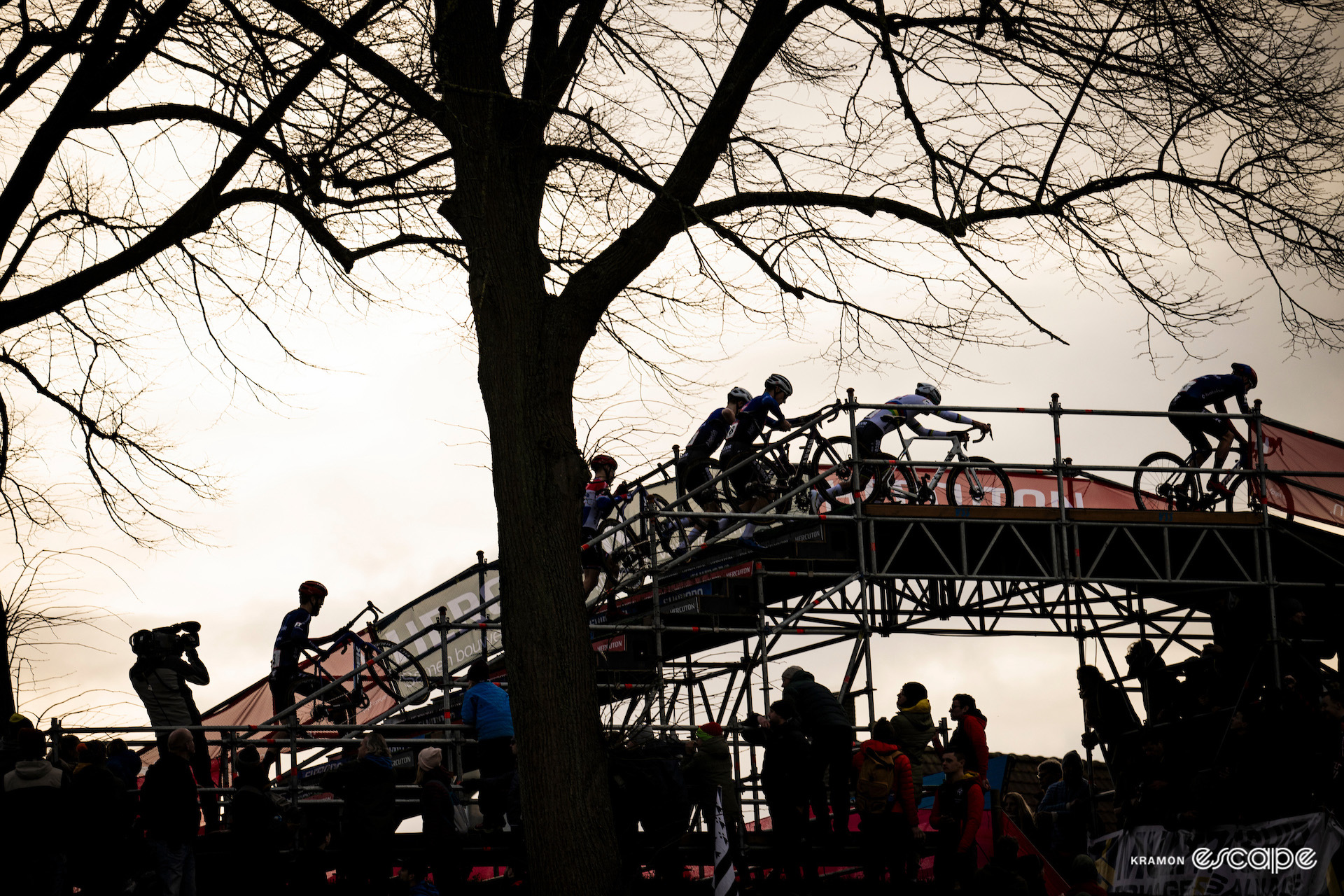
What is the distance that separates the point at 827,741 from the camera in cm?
1275

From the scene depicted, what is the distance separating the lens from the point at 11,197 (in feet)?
32.5

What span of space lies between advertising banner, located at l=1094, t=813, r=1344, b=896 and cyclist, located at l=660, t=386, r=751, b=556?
5.71 meters

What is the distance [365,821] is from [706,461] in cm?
629

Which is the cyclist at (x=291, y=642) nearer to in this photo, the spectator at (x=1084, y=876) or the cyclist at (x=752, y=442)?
the cyclist at (x=752, y=442)

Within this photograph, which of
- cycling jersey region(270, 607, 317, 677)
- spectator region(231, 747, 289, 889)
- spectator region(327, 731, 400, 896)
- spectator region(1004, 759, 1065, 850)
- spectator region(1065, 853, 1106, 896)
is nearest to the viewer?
spectator region(1065, 853, 1106, 896)

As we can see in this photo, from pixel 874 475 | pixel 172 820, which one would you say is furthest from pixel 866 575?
pixel 172 820

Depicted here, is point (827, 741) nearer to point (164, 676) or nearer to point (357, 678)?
point (164, 676)

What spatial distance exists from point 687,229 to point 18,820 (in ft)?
20.0

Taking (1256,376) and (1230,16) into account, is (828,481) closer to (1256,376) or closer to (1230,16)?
(1256,376)

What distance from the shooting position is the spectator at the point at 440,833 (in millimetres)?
11789

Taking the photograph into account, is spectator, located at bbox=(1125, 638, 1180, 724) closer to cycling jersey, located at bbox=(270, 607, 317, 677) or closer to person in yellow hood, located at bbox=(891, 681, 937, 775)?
person in yellow hood, located at bbox=(891, 681, 937, 775)

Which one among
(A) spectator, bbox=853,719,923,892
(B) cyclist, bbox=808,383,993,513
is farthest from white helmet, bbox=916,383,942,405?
(A) spectator, bbox=853,719,923,892

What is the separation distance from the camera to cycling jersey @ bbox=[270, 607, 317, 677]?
56.3ft

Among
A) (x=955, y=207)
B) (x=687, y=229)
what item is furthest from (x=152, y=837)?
(x=955, y=207)
